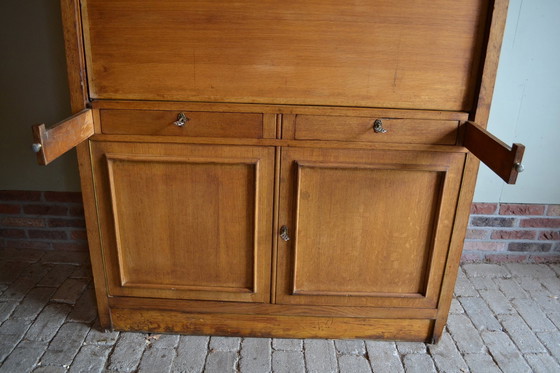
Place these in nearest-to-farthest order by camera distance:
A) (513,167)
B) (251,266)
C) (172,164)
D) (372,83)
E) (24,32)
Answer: (513,167) < (372,83) < (172,164) < (251,266) < (24,32)

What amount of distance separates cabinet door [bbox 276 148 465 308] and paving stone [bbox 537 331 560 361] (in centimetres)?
59

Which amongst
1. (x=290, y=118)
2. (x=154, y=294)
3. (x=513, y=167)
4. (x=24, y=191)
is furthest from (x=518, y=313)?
(x=24, y=191)

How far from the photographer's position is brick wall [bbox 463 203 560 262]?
2525mm

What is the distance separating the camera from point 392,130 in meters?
1.65

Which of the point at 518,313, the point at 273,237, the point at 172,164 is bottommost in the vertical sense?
the point at 518,313

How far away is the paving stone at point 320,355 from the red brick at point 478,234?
1.15 meters

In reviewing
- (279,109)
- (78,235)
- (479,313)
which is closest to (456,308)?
(479,313)

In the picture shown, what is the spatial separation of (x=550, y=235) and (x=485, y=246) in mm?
371

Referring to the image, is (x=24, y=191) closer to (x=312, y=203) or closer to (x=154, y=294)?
(x=154, y=294)

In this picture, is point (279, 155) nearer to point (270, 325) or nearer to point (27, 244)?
point (270, 325)

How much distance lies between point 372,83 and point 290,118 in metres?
0.32

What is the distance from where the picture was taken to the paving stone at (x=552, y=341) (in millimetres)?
1955

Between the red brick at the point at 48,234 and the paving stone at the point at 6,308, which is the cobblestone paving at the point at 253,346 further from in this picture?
the red brick at the point at 48,234

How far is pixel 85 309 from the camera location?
84.0 inches
